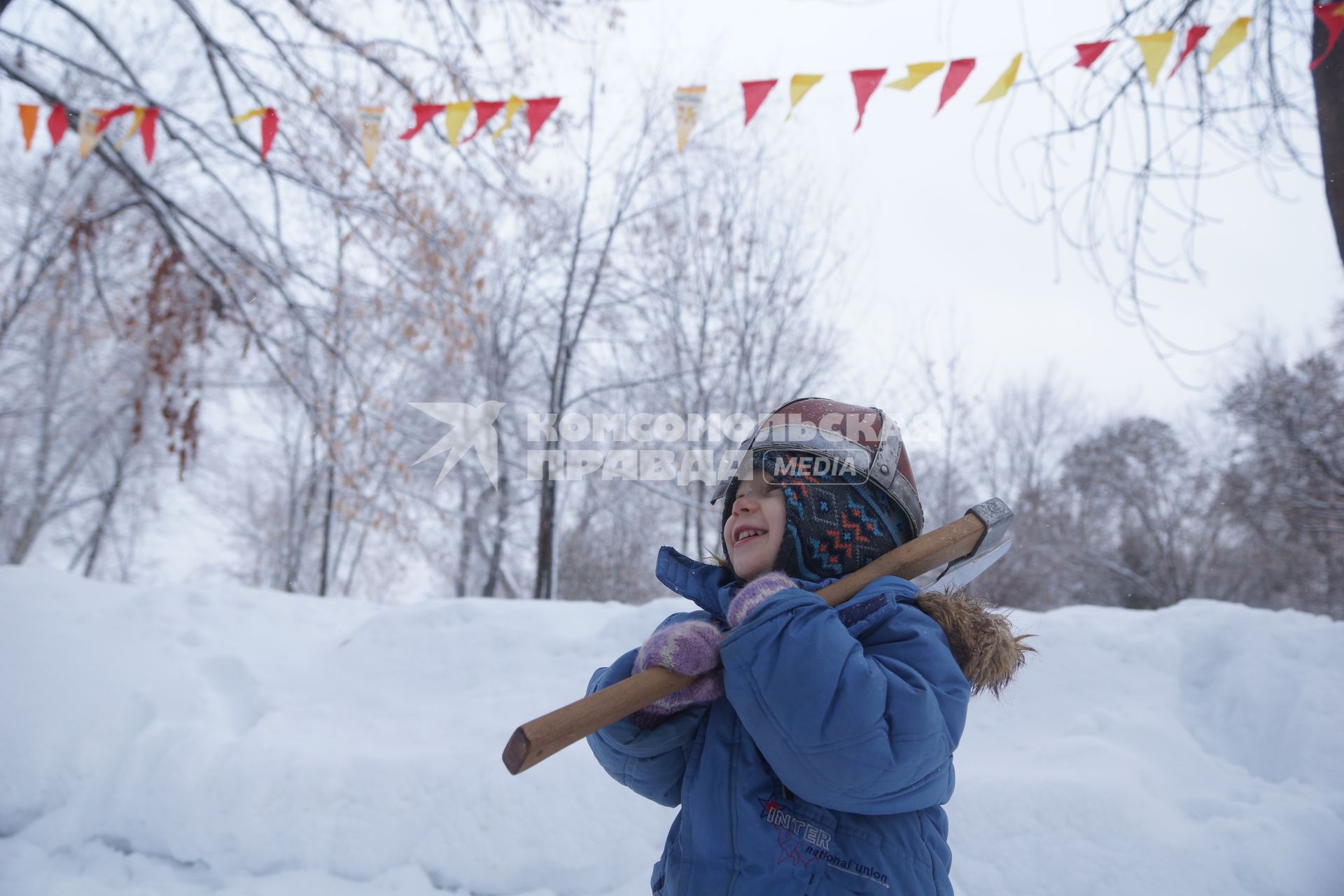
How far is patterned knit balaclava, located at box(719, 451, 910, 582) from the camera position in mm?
1355

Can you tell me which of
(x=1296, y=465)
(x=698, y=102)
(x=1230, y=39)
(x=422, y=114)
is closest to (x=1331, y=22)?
(x=1230, y=39)

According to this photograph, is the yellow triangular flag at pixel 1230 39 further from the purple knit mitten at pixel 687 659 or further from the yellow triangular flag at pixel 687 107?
the purple knit mitten at pixel 687 659

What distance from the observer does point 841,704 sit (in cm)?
103

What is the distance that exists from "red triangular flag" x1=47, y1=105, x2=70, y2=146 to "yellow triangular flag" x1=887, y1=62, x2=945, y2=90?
448 centimetres

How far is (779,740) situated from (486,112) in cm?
494

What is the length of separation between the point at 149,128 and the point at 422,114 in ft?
5.13

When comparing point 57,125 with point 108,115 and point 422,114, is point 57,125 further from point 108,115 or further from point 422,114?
point 422,114

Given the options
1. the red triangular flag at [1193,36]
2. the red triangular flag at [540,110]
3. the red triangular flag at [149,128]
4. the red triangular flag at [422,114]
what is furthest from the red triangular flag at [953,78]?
the red triangular flag at [149,128]

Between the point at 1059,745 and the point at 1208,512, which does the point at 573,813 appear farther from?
the point at 1208,512

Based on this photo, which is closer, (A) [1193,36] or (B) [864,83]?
(A) [1193,36]

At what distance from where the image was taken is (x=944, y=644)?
3.93ft

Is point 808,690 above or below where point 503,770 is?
above

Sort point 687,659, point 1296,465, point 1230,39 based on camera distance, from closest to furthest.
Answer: point 687,659, point 1230,39, point 1296,465

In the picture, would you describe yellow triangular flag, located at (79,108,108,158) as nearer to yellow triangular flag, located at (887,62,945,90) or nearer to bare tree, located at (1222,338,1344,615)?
yellow triangular flag, located at (887,62,945,90)
